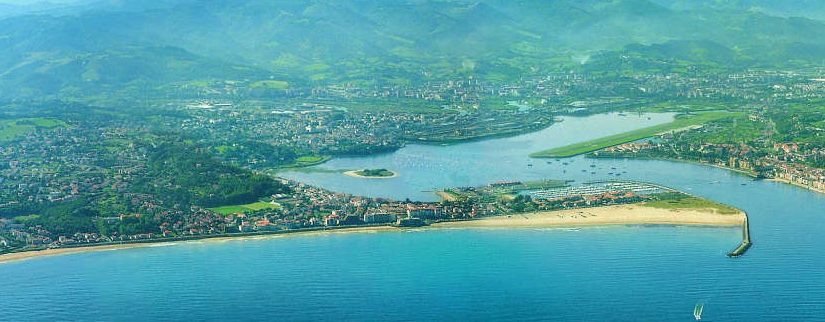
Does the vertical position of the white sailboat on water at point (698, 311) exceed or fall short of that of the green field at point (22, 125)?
it falls short

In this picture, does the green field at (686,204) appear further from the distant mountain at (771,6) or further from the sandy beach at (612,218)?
the distant mountain at (771,6)

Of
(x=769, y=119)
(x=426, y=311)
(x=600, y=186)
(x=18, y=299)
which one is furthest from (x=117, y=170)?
(x=769, y=119)

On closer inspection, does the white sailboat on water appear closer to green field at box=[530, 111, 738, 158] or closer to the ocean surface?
the ocean surface

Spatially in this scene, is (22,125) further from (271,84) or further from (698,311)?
(698,311)

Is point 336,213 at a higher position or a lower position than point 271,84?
lower

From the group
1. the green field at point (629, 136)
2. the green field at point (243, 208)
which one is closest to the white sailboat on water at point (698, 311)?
the green field at point (243, 208)

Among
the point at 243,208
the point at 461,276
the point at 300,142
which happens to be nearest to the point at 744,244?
the point at 461,276

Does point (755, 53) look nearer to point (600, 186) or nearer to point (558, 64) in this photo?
point (558, 64)
